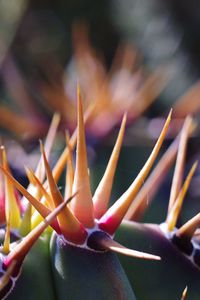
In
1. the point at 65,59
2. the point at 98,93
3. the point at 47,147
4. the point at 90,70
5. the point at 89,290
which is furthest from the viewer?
the point at 65,59

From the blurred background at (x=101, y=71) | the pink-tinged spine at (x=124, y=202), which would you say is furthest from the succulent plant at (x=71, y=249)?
the blurred background at (x=101, y=71)

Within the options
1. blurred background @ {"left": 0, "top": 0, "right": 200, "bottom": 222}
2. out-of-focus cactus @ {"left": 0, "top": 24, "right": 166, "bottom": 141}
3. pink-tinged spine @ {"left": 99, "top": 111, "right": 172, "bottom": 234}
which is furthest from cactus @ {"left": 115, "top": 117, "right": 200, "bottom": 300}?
out-of-focus cactus @ {"left": 0, "top": 24, "right": 166, "bottom": 141}

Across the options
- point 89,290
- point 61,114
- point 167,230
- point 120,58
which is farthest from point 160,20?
point 89,290

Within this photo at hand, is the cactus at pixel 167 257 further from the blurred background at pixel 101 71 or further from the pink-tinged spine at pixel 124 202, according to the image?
the blurred background at pixel 101 71

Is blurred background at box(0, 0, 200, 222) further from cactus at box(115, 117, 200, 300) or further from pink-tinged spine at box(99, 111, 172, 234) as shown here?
pink-tinged spine at box(99, 111, 172, 234)

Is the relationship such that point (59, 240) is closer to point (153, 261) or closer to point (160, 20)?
point (153, 261)

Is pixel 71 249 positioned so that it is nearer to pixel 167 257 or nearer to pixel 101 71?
pixel 167 257

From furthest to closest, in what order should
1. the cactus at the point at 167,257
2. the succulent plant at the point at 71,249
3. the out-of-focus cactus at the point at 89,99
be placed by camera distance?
1. the out-of-focus cactus at the point at 89,99
2. the cactus at the point at 167,257
3. the succulent plant at the point at 71,249

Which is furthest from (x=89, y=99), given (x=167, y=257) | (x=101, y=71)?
(x=167, y=257)
